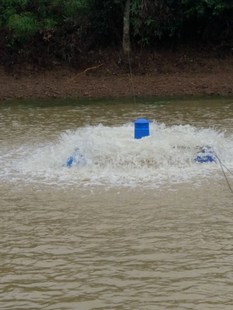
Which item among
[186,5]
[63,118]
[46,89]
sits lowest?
[63,118]

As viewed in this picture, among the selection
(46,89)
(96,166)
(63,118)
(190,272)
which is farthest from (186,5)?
(190,272)

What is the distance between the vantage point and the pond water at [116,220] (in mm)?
5871

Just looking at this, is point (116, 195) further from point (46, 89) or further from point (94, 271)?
point (46, 89)

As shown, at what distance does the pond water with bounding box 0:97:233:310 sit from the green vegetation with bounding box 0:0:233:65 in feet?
35.4

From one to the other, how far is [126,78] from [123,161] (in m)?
12.7

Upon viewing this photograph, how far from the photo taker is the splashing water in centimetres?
1008

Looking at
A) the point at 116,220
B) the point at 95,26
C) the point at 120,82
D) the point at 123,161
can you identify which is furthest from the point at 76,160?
the point at 95,26

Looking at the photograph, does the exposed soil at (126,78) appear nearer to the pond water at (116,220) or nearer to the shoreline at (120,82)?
the shoreline at (120,82)

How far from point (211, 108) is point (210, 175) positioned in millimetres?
8048

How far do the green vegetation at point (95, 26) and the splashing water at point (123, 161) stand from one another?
13.3m

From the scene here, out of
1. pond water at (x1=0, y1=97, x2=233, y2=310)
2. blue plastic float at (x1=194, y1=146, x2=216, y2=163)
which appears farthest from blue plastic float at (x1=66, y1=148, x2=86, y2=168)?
blue plastic float at (x1=194, y1=146, x2=216, y2=163)

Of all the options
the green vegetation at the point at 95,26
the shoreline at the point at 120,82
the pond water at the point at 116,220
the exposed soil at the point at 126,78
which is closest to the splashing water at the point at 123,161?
the pond water at the point at 116,220

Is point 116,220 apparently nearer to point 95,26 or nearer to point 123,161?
point 123,161

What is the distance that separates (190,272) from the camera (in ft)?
20.4
